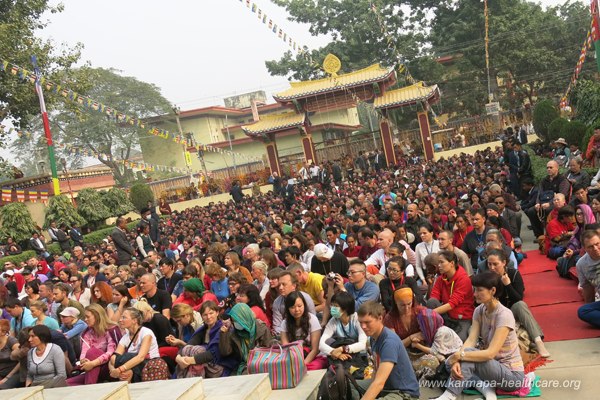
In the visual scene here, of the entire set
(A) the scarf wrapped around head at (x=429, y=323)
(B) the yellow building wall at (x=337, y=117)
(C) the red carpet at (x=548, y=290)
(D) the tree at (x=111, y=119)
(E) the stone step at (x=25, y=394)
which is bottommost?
(C) the red carpet at (x=548, y=290)

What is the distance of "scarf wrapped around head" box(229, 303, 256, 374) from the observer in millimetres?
5672

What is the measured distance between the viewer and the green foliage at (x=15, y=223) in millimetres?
20781

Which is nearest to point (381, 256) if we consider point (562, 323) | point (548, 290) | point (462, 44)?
point (548, 290)

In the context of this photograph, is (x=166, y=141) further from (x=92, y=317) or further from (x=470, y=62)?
(x=92, y=317)

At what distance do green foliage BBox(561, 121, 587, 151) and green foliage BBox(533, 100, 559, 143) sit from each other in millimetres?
4338

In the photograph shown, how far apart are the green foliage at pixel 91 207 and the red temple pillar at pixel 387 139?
11.7m

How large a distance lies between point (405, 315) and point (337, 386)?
1.09 m

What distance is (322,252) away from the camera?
726 cm

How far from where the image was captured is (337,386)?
4.54 m

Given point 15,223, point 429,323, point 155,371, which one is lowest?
point 155,371

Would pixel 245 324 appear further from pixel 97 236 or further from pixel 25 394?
pixel 97 236

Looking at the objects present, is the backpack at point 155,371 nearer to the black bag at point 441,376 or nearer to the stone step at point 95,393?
the stone step at point 95,393

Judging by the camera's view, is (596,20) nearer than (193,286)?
No

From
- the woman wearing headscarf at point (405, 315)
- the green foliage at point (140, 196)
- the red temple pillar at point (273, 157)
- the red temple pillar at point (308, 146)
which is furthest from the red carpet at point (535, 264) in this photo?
the green foliage at point (140, 196)
